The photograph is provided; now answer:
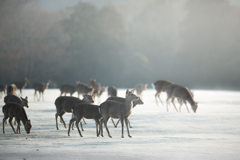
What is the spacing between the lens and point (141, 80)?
46.0 m

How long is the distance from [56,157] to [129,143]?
66.0 inches

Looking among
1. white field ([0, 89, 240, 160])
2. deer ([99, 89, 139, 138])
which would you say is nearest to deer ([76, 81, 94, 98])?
white field ([0, 89, 240, 160])

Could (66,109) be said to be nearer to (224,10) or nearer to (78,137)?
(78,137)

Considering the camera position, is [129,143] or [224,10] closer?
[129,143]

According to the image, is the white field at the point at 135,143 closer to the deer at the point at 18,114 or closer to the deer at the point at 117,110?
the deer at the point at 18,114

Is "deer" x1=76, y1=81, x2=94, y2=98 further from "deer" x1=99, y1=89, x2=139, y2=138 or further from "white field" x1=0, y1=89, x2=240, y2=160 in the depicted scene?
"deer" x1=99, y1=89, x2=139, y2=138

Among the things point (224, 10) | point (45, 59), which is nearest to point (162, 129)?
point (45, 59)

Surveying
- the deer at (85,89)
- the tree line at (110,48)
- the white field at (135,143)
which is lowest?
the white field at (135,143)

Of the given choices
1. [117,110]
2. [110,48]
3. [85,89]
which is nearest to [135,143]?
[117,110]

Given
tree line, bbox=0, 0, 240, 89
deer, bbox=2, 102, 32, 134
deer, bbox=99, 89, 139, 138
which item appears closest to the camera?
deer, bbox=99, 89, 139, 138

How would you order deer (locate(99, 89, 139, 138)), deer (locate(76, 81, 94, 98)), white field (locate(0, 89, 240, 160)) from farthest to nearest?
deer (locate(76, 81, 94, 98)) < deer (locate(99, 89, 139, 138)) < white field (locate(0, 89, 240, 160))

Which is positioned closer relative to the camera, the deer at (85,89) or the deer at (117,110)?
the deer at (117,110)

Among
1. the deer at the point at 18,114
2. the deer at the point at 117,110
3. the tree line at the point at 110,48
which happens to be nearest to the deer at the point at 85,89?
the deer at the point at 18,114

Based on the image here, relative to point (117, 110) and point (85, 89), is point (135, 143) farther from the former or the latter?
point (85, 89)
